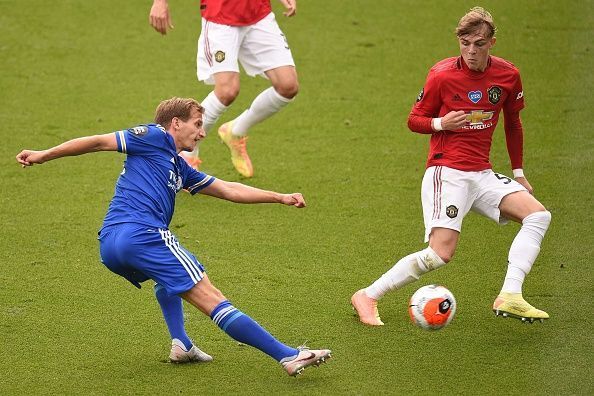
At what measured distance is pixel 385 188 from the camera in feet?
29.5

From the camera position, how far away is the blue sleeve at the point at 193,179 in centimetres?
600

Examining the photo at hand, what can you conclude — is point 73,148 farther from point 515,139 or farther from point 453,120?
point 515,139

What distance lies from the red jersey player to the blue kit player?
99cm

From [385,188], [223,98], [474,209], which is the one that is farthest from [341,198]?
[474,209]

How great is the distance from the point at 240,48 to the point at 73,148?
344cm

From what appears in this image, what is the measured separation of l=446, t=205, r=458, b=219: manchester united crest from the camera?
644 centimetres

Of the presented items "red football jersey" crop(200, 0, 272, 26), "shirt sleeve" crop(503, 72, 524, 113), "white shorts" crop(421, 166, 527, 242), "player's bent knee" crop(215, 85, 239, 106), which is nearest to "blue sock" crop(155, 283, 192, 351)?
"white shorts" crop(421, 166, 527, 242)

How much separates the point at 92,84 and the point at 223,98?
128 inches

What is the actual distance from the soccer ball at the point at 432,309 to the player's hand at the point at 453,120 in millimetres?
976

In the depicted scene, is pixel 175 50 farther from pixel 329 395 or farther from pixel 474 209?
pixel 329 395

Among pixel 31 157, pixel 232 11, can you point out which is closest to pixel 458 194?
pixel 31 157

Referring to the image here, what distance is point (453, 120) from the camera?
20.5 ft

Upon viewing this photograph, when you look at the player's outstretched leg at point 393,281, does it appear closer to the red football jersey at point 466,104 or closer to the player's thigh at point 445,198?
the player's thigh at point 445,198

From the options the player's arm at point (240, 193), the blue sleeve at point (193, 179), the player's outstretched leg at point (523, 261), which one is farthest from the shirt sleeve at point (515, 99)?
the blue sleeve at point (193, 179)
